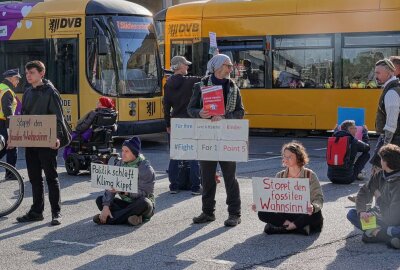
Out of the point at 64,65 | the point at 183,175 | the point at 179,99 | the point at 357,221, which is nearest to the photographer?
the point at 357,221

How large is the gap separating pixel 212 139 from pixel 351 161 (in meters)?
3.83

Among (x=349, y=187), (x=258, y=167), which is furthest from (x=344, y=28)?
(x=349, y=187)

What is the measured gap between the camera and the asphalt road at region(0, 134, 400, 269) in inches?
272

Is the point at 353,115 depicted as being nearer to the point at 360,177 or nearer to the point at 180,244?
the point at 360,177

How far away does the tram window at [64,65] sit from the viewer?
18141 millimetres

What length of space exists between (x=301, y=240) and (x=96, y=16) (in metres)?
11.2

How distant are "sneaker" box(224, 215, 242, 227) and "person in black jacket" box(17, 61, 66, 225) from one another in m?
1.86

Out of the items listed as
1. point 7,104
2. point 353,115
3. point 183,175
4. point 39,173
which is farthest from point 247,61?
point 39,173

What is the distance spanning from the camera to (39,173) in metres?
9.01

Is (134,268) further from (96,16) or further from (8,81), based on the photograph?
(96,16)

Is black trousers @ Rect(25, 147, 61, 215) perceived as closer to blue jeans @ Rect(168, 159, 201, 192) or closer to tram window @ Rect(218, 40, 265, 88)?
blue jeans @ Rect(168, 159, 201, 192)

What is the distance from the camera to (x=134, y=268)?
6754mm

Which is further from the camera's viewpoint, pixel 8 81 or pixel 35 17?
pixel 35 17

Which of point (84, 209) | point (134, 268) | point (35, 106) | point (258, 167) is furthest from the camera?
point (258, 167)
